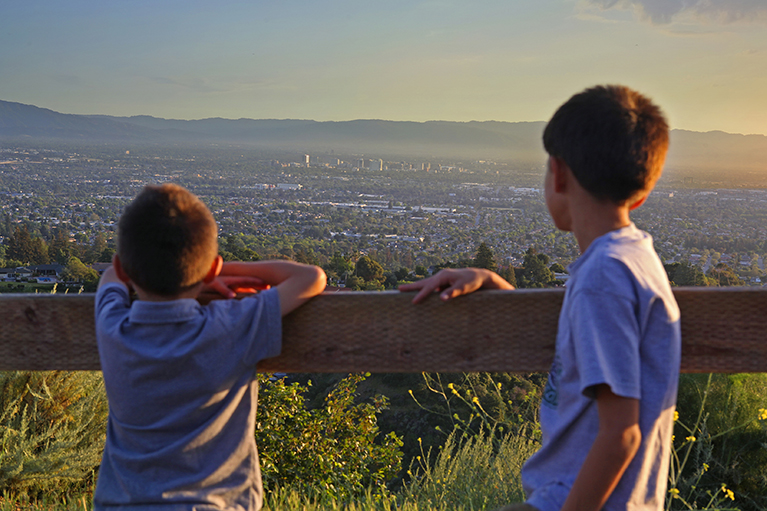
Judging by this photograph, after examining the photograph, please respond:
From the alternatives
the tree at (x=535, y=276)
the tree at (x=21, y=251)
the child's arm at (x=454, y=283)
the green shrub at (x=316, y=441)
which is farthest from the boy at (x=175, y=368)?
the tree at (x=21, y=251)

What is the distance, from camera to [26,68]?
341 feet

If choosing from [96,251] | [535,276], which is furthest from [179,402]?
[96,251]

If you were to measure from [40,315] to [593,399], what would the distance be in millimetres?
1131

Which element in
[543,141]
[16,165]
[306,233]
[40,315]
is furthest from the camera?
[16,165]

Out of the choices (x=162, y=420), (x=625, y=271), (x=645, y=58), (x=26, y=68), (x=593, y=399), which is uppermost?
(x=26, y=68)

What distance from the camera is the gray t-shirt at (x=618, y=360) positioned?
874 mm

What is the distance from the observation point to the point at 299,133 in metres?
165

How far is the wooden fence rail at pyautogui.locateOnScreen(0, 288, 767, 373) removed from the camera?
117 centimetres

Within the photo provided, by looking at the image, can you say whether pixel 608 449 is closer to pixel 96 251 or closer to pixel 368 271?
pixel 368 271

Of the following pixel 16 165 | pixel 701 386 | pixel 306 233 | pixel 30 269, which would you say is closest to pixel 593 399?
pixel 701 386

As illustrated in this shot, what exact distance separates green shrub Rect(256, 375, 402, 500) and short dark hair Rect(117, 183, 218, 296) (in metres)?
3.40

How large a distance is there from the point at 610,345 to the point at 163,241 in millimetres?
803

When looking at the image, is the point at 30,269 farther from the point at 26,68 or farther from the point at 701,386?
the point at 26,68

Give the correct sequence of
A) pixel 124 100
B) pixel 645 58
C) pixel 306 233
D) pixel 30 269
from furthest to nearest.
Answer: pixel 124 100 < pixel 645 58 < pixel 306 233 < pixel 30 269
